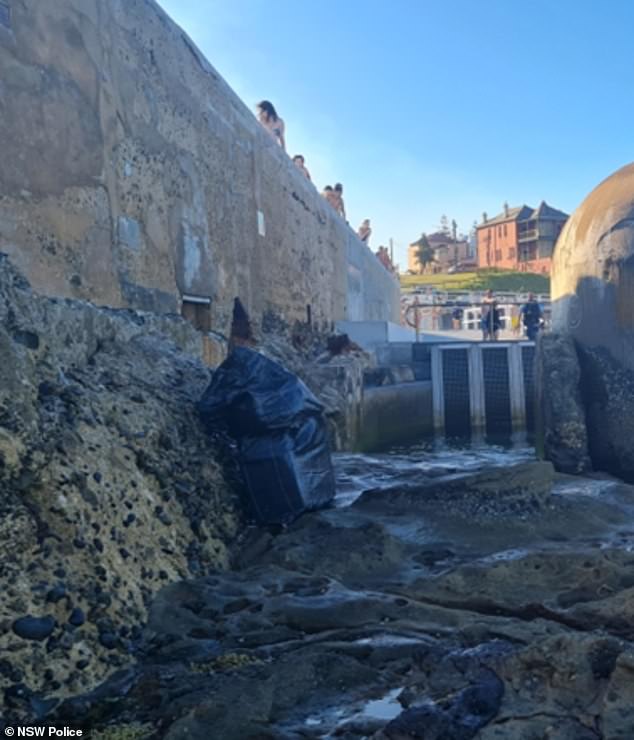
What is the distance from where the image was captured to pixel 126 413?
365cm

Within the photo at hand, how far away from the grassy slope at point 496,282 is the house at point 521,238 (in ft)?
9.93

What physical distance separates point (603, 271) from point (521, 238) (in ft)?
186

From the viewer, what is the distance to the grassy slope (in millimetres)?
50750

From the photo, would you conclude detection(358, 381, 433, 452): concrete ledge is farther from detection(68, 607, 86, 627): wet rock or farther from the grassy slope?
the grassy slope

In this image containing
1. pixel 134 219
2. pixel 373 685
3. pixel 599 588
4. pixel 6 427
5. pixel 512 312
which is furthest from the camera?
pixel 512 312

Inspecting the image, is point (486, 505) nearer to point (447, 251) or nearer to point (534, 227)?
point (534, 227)

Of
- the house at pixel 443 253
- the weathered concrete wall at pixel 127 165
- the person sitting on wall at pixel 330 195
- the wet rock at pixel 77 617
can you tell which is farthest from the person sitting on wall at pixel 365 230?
the house at pixel 443 253

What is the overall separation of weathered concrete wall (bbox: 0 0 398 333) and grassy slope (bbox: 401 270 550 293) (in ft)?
132

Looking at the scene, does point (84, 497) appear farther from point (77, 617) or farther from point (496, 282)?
point (496, 282)

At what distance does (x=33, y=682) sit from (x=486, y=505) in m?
2.67

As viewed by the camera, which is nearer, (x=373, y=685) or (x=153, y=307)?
(x=373, y=685)

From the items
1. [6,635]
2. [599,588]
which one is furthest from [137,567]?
[599,588]

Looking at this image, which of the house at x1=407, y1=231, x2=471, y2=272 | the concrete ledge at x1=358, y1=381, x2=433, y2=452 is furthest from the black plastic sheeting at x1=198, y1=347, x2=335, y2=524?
the house at x1=407, y1=231, x2=471, y2=272

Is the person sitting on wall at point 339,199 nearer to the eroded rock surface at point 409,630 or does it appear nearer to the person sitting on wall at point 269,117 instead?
the person sitting on wall at point 269,117
